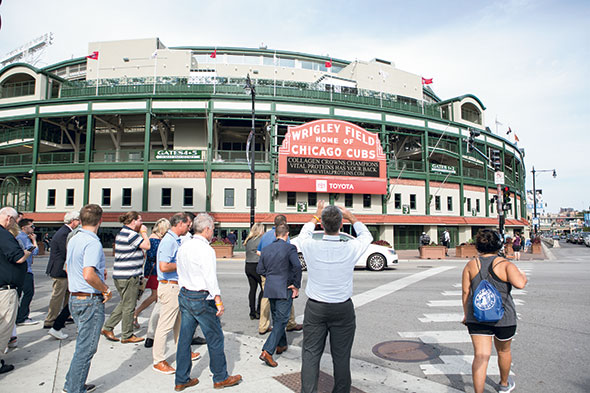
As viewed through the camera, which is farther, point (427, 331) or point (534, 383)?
point (427, 331)

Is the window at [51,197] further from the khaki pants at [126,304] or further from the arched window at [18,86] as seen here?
the khaki pants at [126,304]

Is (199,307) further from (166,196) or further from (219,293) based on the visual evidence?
(166,196)

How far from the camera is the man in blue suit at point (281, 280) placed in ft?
17.4

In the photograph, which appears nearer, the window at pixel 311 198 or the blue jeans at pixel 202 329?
the blue jeans at pixel 202 329

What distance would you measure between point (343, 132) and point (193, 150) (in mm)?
11518

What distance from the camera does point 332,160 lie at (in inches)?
1134

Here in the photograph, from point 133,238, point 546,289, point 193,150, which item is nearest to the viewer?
point 133,238

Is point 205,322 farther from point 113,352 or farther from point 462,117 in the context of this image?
point 462,117

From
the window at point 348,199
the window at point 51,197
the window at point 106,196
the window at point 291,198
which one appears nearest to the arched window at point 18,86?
the window at point 51,197

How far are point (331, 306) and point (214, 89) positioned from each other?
27.8 meters

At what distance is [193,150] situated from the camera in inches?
1104

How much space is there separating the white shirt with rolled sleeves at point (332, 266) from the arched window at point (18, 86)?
36752mm

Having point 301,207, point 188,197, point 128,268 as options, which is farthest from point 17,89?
point 128,268

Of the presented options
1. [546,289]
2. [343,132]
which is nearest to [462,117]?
[343,132]
